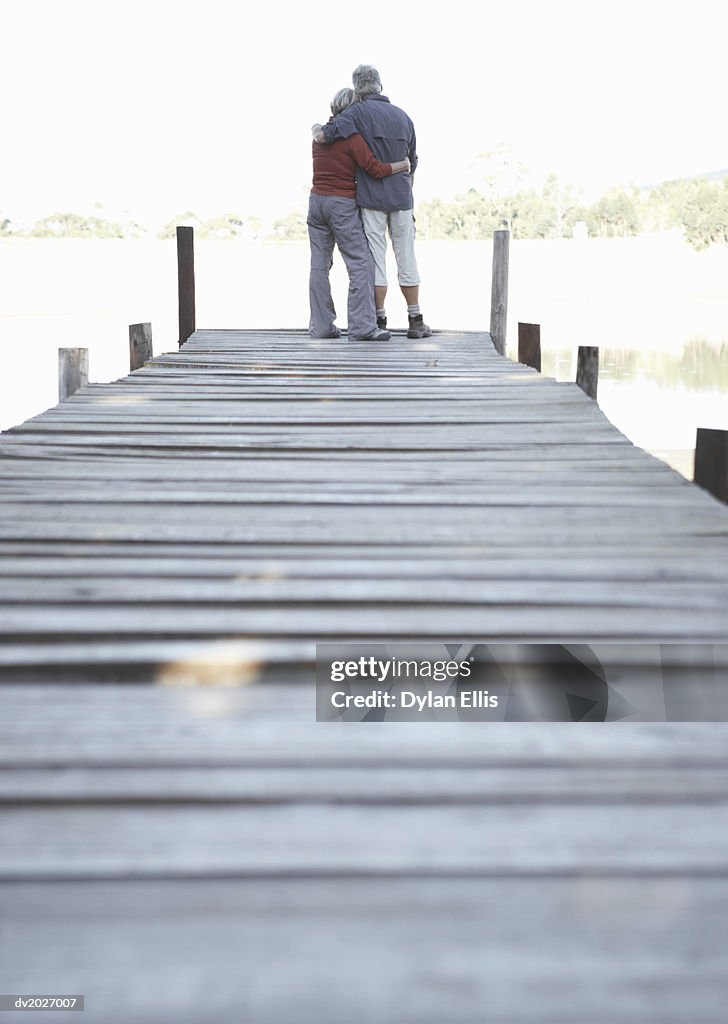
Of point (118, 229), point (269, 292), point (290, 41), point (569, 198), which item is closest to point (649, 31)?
point (290, 41)

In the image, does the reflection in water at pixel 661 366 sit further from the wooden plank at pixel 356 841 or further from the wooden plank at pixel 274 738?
the wooden plank at pixel 356 841

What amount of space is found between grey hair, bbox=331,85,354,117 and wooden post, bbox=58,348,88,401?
2021 mm

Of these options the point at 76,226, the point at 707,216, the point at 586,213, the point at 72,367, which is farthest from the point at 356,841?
the point at 76,226

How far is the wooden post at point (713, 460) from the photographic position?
3893mm

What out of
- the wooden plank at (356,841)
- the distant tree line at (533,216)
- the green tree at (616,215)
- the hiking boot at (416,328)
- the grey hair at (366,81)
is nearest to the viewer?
the wooden plank at (356,841)

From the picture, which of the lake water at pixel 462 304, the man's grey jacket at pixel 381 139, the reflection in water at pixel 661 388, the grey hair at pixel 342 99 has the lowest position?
the reflection in water at pixel 661 388

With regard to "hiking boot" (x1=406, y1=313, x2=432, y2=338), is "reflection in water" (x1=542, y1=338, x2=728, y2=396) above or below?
below

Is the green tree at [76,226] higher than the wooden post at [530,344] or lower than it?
higher

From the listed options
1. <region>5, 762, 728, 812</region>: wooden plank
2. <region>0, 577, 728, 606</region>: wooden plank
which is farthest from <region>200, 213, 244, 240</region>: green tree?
<region>5, 762, 728, 812</region>: wooden plank

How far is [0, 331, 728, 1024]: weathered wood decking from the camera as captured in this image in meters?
1.14

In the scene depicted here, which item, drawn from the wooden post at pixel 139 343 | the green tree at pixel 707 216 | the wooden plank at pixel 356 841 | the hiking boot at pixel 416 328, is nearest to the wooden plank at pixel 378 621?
the wooden plank at pixel 356 841

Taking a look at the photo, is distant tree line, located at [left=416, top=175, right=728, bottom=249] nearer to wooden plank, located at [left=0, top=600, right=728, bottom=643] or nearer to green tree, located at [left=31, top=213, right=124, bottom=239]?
green tree, located at [left=31, top=213, right=124, bottom=239]

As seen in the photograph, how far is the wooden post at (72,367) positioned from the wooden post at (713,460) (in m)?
3.13

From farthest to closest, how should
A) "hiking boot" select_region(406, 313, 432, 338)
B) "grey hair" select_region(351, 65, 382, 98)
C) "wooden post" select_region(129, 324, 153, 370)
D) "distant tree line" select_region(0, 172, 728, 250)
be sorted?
1. "distant tree line" select_region(0, 172, 728, 250)
2. "hiking boot" select_region(406, 313, 432, 338)
3. "wooden post" select_region(129, 324, 153, 370)
4. "grey hair" select_region(351, 65, 382, 98)
